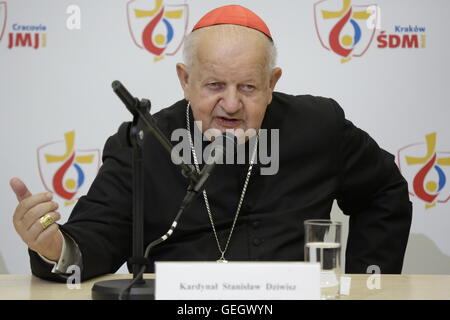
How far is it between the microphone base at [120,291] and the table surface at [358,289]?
7 centimetres

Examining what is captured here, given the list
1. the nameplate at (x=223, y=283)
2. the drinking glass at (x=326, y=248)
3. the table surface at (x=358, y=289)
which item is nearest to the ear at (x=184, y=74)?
the table surface at (x=358, y=289)

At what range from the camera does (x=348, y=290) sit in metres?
1.90

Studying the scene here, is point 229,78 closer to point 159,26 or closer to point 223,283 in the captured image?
point 223,283

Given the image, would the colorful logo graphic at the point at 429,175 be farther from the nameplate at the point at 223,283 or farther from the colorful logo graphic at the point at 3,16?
the colorful logo graphic at the point at 3,16

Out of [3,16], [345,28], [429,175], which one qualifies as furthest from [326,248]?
[3,16]

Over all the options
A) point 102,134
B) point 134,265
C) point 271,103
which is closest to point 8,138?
point 102,134

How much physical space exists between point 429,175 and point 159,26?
1.60 m

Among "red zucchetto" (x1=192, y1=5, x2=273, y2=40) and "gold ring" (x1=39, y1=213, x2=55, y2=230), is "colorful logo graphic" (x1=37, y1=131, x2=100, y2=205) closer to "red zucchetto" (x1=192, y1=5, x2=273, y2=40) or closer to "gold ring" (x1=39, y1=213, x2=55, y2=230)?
"red zucchetto" (x1=192, y1=5, x2=273, y2=40)

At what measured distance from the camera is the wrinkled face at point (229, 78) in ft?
7.80

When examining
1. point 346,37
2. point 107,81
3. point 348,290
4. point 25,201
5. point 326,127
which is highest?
point 346,37

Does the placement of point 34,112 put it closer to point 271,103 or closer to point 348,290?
point 271,103

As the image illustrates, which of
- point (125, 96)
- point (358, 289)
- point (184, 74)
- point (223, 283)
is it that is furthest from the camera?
point (184, 74)

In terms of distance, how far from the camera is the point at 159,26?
3.43 meters
